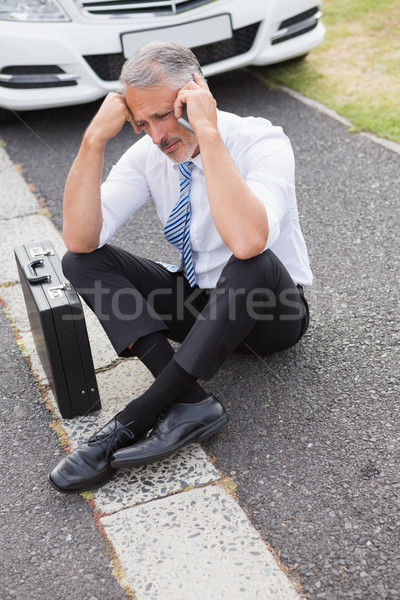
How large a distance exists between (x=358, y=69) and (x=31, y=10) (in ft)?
8.09

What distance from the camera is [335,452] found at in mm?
2547

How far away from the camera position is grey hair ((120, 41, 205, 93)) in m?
2.50

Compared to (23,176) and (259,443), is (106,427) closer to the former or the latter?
(259,443)

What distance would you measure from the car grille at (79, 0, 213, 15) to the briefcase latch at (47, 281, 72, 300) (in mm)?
2904

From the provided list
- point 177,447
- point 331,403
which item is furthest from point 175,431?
point 331,403

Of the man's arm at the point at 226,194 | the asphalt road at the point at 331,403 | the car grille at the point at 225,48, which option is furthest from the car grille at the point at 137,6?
the man's arm at the point at 226,194

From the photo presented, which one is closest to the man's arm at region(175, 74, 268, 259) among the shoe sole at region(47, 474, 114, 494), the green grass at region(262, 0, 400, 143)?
the shoe sole at region(47, 474, 114, 494)

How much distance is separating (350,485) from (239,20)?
368cm

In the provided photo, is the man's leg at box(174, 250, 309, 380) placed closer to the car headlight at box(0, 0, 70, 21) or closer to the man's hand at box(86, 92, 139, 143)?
the man's hand at box(86, 92, 139, 143)

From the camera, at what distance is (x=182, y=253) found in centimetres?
284

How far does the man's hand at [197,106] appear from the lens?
2469 millimetres

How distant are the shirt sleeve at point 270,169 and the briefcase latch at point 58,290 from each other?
0.74 m

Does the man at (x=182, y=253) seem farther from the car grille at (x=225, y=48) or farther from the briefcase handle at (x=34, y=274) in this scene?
the car grille at (x=225, y=48)

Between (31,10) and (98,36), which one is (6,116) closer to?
(31,10)
